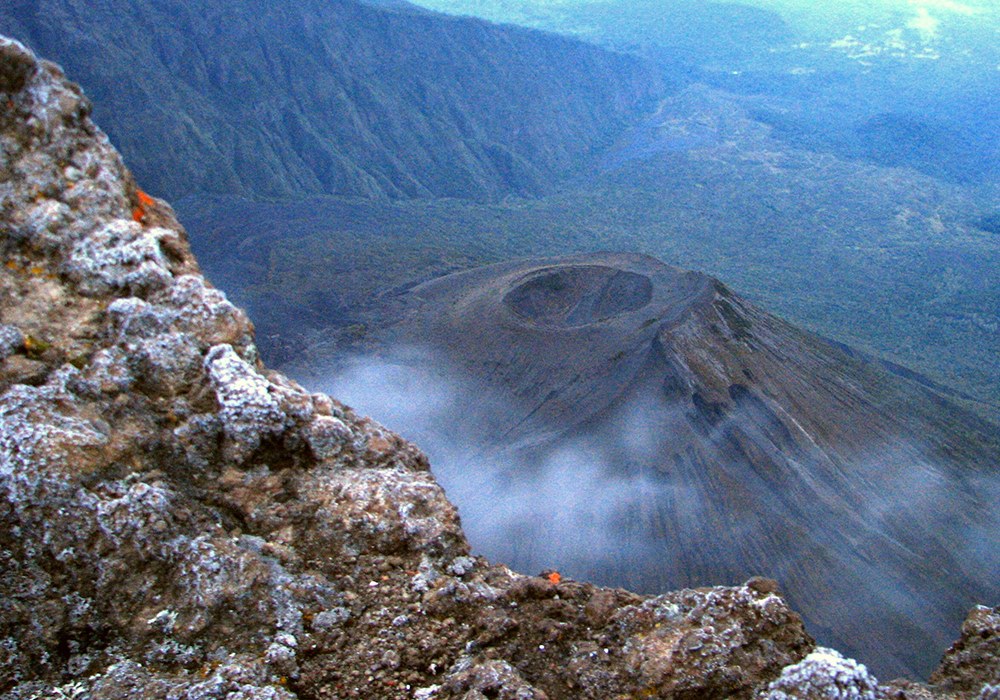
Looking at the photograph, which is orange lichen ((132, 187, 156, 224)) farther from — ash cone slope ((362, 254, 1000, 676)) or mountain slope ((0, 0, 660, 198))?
mountain slope ((0, 0, 660, 198))

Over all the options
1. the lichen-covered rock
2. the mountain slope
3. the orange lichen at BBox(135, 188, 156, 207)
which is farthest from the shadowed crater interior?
the lichen-covered rock

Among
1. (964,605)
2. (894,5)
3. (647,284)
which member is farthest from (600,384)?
(894,5)

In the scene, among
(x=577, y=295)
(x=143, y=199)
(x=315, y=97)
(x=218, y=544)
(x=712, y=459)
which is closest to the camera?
(x=218, y=544)

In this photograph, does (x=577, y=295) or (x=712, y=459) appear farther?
(x=577, y=295)

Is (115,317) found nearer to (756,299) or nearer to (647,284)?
(647,284)

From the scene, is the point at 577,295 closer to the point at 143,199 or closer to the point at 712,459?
the point at 712,459

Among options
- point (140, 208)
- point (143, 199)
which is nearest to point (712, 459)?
point (143, 199)

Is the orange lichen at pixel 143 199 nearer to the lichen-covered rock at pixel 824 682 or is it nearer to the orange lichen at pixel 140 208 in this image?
the orange lichen at pixel 140 208
